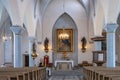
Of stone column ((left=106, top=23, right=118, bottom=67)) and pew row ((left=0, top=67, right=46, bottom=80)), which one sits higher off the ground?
stone column ((left=106, top=23, right=118, bottom=67))

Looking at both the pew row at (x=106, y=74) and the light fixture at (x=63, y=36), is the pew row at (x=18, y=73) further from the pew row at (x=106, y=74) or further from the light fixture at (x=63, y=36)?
the light fixture at (x=63, y=36)

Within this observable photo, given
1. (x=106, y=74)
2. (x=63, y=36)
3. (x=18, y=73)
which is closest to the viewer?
(x=106, y=74)

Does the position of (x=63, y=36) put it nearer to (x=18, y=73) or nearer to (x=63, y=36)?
(x=63, y=36)

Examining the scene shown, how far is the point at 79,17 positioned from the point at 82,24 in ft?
2.70

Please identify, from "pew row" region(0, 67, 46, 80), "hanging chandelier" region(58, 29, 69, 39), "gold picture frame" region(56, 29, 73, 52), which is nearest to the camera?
"pew row" region(0, 67, 46, 80)

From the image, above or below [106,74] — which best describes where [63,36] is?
above

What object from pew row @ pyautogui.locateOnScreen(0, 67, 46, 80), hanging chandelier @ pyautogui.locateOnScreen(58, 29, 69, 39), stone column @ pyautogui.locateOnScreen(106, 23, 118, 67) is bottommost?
pew row @ pyautogui.locateOnScreen(0, 67, 46, 80)

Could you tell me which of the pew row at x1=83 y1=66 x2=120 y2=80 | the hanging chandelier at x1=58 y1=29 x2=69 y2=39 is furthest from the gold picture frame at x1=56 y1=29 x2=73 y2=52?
the pew row at x1=83 y1=66 x2=120 y2=80

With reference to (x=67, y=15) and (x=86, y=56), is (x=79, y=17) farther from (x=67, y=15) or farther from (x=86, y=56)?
(x=86, y=56)

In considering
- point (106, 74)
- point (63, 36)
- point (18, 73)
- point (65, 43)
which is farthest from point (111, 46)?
point (65, 43)

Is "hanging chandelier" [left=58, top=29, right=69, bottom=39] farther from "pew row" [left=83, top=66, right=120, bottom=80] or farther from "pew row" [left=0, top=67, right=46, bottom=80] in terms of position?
"pew row" [left=83, top=66, right=120, bottom=80]

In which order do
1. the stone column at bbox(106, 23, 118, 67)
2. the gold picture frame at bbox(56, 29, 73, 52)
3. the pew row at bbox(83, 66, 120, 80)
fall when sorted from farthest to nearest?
the gold picture frame at bbox(56, 29, 73, 52), the stone column at bbox(106, 23, 118, 67), the pew row at bbox(83, 66, 120, 80)

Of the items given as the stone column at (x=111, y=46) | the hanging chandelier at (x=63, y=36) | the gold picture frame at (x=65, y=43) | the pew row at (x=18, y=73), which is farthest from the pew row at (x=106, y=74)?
the gold picture frame at (x=65, y=43)

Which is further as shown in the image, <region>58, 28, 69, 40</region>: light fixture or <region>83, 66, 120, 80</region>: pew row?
<region>58, 28, 69, 40</region>: light fixture
